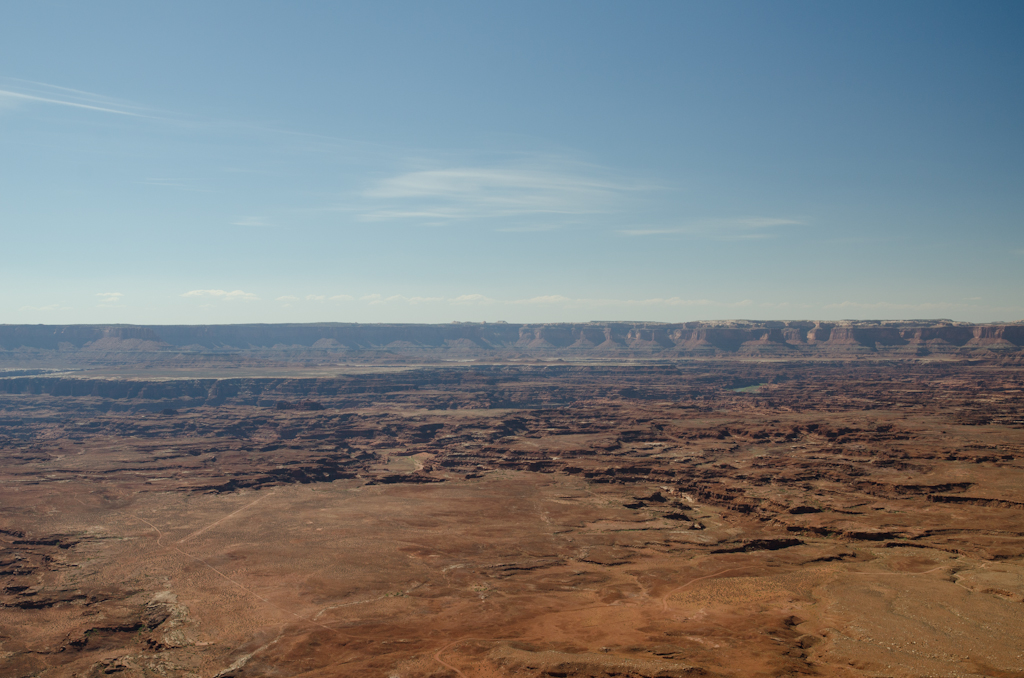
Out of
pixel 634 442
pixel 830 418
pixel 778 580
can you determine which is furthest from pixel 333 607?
pixel 830 418

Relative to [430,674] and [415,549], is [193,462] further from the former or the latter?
[430,674]

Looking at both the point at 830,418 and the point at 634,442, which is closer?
the point at 634,442

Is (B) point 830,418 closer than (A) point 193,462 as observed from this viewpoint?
No

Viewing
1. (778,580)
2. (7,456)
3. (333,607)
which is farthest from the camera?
(7,456)

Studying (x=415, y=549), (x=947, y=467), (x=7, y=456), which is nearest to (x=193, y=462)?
(x=7, y=456)

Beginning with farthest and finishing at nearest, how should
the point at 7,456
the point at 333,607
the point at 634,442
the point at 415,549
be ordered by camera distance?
the point at 634,442
the point at 7,456
the point at 415,549
the point at 333,607

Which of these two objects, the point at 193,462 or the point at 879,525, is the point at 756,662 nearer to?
the point at 879,525
